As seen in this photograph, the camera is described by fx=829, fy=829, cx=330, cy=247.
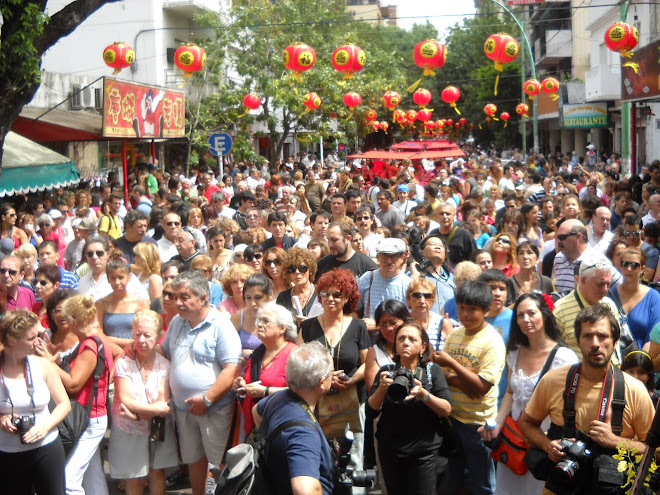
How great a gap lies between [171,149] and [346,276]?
23.3 metres

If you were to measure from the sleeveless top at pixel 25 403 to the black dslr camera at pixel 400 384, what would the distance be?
2069 millimetres

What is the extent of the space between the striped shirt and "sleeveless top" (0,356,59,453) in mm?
2453

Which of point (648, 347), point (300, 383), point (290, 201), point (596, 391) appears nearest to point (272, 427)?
point (300, 383)

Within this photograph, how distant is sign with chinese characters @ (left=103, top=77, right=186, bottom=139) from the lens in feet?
58.2

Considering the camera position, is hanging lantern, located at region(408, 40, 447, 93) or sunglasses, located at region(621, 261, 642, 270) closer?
sunglasses, located at region(621, 261, 642, 270)

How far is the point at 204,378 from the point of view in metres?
5.46

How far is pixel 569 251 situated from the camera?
7.52 metres

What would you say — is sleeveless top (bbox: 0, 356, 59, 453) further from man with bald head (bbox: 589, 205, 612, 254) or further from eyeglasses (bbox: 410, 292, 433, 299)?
man with bald head (bbox: 589, 205, 612, 254)

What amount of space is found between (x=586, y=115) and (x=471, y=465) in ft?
100

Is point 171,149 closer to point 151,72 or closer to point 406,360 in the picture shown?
point 151,72

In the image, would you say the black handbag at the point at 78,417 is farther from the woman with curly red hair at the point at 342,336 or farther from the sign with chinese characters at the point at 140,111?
the sign with chinese characters at the point at 140,111

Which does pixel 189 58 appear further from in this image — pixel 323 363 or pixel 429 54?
pixel 323 363

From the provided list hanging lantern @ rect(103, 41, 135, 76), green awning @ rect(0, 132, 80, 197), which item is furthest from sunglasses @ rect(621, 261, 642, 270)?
hanging lantern @ rect(103, 41, 135, 76)

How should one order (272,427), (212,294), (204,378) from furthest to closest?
(212,294)
(204,378)
(272,427)
